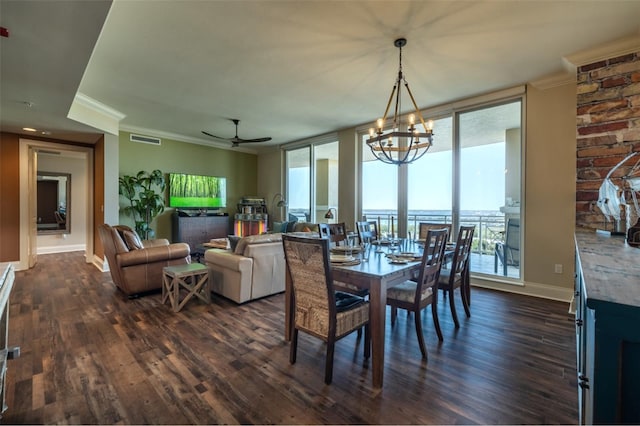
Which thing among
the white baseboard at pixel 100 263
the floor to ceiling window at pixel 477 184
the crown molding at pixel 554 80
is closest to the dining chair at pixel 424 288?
the floor to ceiling window at pixel 477 184

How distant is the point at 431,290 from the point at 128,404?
2.38 m

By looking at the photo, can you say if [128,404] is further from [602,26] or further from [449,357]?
[602,26]

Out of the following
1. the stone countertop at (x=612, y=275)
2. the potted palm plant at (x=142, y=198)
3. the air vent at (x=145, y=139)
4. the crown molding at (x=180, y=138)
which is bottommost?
the stone countertop at (x=612, y=275)

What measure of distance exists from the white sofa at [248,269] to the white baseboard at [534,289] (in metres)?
3.09

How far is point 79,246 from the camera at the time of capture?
7.88m

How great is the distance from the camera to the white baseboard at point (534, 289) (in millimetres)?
3664

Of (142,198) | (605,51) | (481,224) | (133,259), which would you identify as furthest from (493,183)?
(142,198)

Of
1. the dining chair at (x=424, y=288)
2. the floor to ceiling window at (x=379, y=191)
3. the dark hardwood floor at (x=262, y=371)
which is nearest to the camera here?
the dark hardwood floor at (x=262, y=371)

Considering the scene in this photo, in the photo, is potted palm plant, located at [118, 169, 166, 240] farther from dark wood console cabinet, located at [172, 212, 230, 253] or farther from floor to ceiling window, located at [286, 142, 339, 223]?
floor to ceiling window, located at [286, 142, 339, 223]

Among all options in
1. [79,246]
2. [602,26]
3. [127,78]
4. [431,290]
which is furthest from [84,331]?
[79,246]

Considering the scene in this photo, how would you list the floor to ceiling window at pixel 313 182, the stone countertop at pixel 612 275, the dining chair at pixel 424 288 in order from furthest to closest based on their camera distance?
1. the floor to ceiling window at pixel 313 182
2. the dining chair at pixel 424 288
3. the stone countertop at pixel 612 275

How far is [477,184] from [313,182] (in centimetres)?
379

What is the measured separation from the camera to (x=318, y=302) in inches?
80.7

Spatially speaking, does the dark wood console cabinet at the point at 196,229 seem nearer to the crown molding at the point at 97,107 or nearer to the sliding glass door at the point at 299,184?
the sliding glass door at the point at 299,184
